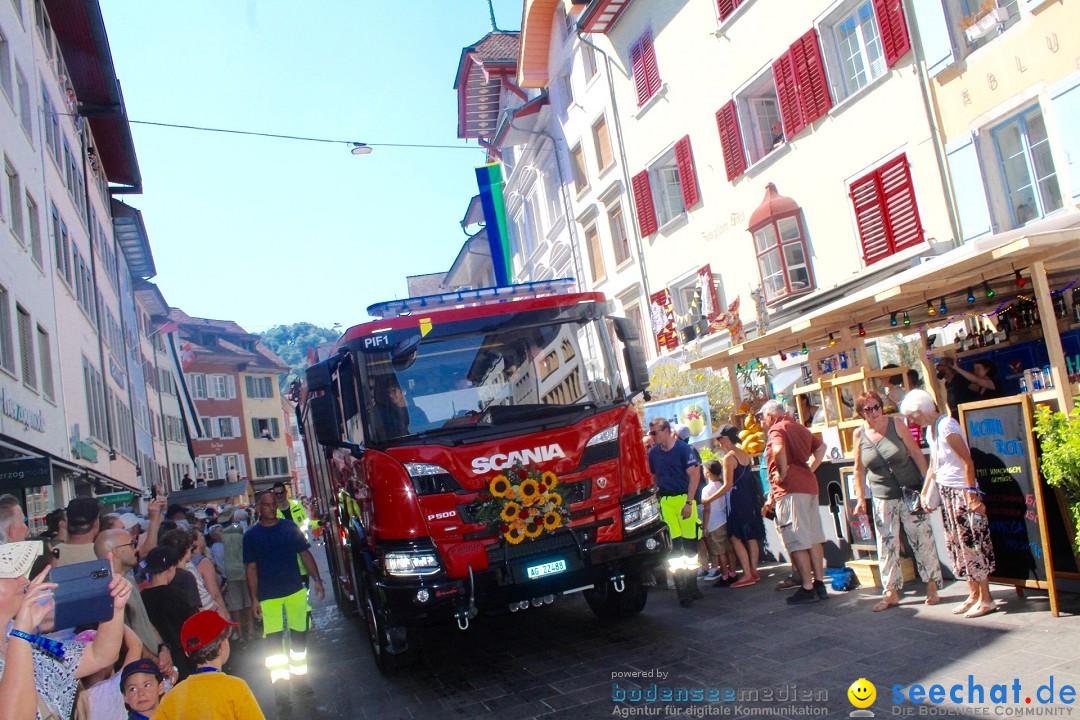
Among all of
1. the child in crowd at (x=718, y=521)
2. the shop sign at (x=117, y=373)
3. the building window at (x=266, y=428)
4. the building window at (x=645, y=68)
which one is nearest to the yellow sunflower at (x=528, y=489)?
the child in crowd at (x=718, y=521)

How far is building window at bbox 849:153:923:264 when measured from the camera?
1502cm

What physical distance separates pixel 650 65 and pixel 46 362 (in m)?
15.0

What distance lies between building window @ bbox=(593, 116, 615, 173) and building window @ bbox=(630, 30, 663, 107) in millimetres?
2225

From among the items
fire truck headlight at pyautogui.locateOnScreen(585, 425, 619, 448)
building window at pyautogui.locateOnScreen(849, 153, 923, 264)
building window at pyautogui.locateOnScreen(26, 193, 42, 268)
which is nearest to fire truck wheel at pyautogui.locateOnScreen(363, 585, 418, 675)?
fire truck headlight at pyautogui.locateOnScreen(585, 425, 619, 448)

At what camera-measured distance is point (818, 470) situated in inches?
399

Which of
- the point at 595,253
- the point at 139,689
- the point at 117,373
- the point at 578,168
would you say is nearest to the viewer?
the point at 139,689

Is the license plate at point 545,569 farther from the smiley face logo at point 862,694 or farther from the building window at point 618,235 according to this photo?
the building window at point 618,235

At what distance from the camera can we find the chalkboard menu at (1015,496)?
22.3ft

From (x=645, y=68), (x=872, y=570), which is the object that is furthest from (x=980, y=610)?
(x=645, y=68)

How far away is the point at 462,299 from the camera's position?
870 centimetres

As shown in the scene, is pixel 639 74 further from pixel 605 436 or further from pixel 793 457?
pixel 605 436

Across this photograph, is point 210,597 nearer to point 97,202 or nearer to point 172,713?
point 172,713

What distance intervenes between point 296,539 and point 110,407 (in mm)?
20060

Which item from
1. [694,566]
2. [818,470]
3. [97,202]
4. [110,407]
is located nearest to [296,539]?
[694,566]
